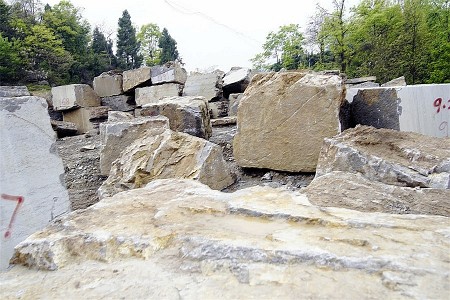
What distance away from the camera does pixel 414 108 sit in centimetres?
336

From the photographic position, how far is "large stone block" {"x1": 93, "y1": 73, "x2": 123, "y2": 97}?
12.4 metres

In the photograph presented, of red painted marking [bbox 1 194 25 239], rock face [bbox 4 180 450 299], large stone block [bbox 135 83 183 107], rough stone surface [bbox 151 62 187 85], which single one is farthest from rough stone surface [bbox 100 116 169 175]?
rough stone surface [bbox 151 62 187 85]

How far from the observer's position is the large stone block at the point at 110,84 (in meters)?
12.4

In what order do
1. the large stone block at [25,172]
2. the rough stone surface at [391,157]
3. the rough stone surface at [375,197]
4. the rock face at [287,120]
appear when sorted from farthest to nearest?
1. the rock face at [287,120]
2. the rough stone surface at [391,157]
3. the large stone block at [25,172]
4. the rough stone surface at [375,197]

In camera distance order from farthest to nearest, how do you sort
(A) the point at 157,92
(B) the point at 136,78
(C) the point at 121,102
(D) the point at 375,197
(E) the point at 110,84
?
(E) the point at 110,84
(C) the point at 121,102
(B) the point at 136,78
(A) the point at 157,92
(D) the point at 375,197

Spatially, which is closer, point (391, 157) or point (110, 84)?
point (391, 157)

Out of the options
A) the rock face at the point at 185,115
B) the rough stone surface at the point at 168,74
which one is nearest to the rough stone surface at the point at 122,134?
the rock face at the point at 185,115

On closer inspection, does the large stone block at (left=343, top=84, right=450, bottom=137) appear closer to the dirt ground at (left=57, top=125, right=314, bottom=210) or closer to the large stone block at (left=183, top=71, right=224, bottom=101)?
the dirt ground at (left=57, top=125, right=314, bottom=210)

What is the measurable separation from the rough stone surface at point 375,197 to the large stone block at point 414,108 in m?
1.47

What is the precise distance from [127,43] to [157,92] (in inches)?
921

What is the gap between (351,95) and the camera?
3742 millimetres

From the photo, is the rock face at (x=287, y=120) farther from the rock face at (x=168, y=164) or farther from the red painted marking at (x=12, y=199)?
the red painted marking at (x=12, y=199)

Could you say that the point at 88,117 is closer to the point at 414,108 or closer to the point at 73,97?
the point at 73,97

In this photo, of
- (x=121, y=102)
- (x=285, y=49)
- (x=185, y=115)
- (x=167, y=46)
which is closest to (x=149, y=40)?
(x=167, y=46)
